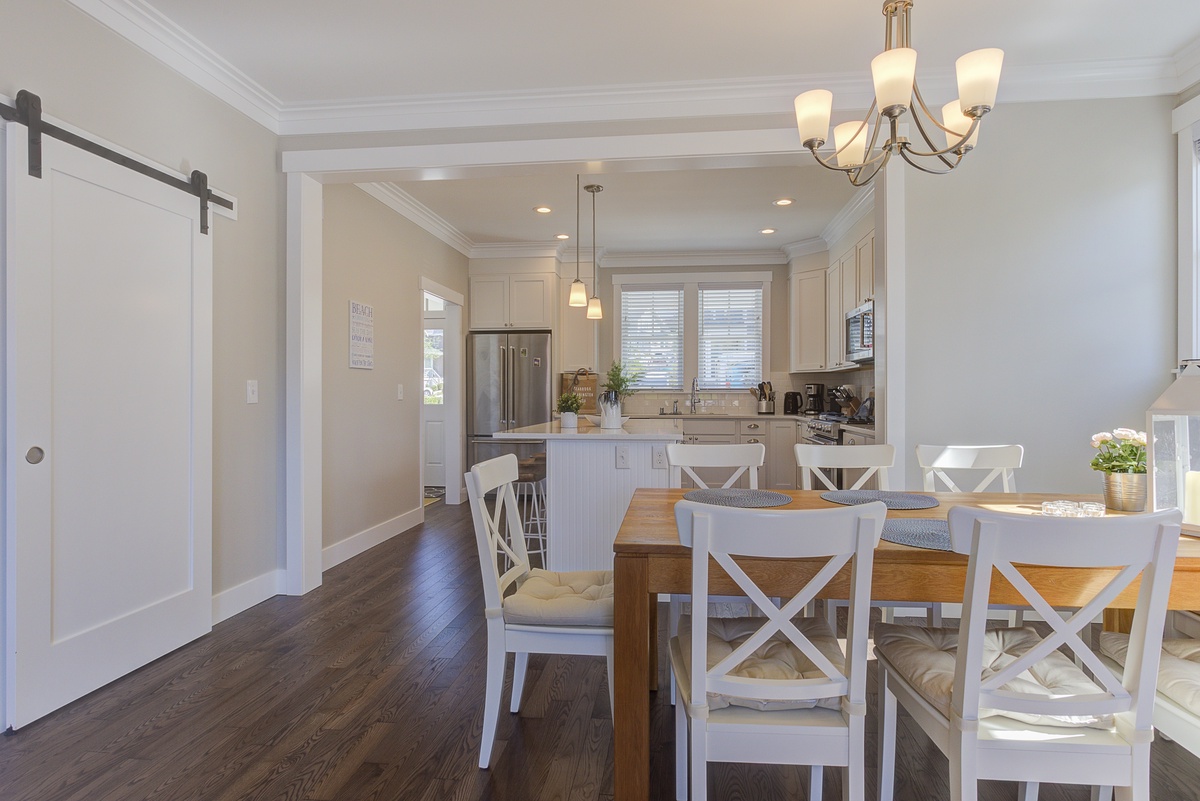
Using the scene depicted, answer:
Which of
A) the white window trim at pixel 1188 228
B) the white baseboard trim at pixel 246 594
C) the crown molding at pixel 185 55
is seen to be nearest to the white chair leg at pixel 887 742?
the white window trim at pixel 1188 228

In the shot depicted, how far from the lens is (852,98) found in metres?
3.23

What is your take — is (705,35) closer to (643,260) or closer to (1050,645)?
(1050,645)

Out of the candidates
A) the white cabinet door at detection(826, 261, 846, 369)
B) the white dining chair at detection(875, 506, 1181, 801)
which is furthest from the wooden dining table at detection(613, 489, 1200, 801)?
the white cabinet door at detection(826, 261, 846, 369)

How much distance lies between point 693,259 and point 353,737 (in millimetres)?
5932

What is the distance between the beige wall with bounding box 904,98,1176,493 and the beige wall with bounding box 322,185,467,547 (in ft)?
11.0

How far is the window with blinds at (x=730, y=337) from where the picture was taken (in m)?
7.09

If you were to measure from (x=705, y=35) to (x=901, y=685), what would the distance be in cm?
259

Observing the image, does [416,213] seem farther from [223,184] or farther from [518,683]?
[518,683]

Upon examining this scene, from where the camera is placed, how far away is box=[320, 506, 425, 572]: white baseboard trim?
4105mm

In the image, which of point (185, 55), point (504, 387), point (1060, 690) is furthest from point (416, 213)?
point (1060, 690)

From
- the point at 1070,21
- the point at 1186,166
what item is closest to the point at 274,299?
the point at 1070,21

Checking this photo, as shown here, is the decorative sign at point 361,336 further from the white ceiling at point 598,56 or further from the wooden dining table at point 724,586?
the wooden dining table at point 724,586

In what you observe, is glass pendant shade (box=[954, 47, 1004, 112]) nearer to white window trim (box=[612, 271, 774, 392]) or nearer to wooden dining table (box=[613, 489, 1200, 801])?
wooden dining table (box=[613, 489, 1200, 801])

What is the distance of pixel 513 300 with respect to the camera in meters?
6.69
